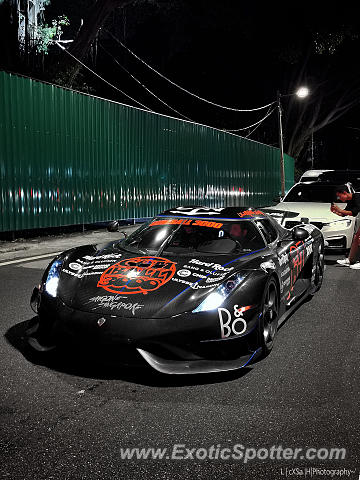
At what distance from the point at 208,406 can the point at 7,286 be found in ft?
16.9

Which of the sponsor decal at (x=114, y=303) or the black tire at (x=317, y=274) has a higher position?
the sponsor decal at (x=114, y=303)

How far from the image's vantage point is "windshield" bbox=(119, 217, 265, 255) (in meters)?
5.77

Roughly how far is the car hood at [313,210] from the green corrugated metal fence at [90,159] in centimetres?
621

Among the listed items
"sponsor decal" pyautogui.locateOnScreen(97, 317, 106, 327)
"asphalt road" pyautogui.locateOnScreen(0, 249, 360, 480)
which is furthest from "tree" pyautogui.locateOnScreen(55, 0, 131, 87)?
"sponsor decal" pyautogui.locateOnScreen(97, 317, 106, 327)

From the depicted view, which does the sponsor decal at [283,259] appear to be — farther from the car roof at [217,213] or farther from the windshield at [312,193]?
the windshield at [312,193]

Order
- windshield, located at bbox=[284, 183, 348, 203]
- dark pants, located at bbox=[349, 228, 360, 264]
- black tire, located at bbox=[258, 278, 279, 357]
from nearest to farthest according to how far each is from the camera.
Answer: black tire, located at bbox=[258, 278, 279, 357] → dark pants, located at bbox=[349, 228, 360, 264] → windshield, located at bbox=[284, 183, 348, 203]

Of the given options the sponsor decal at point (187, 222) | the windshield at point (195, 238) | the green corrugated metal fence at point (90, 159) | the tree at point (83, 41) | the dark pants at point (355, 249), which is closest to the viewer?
the windshield at point (195, 238)

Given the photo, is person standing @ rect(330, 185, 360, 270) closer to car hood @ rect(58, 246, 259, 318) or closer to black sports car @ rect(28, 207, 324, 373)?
black sports car @ rect(28, 207, 324, 373)

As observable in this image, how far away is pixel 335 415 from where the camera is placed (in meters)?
3.78

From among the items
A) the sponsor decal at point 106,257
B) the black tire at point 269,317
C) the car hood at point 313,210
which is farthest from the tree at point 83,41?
the black tire at point 269,317

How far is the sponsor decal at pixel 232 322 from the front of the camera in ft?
14.3

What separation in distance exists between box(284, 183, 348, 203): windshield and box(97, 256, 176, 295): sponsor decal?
835cm

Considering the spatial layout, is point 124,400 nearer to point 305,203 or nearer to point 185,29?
point 305,203

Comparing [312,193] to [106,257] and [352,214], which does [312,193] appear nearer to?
[352,214]
